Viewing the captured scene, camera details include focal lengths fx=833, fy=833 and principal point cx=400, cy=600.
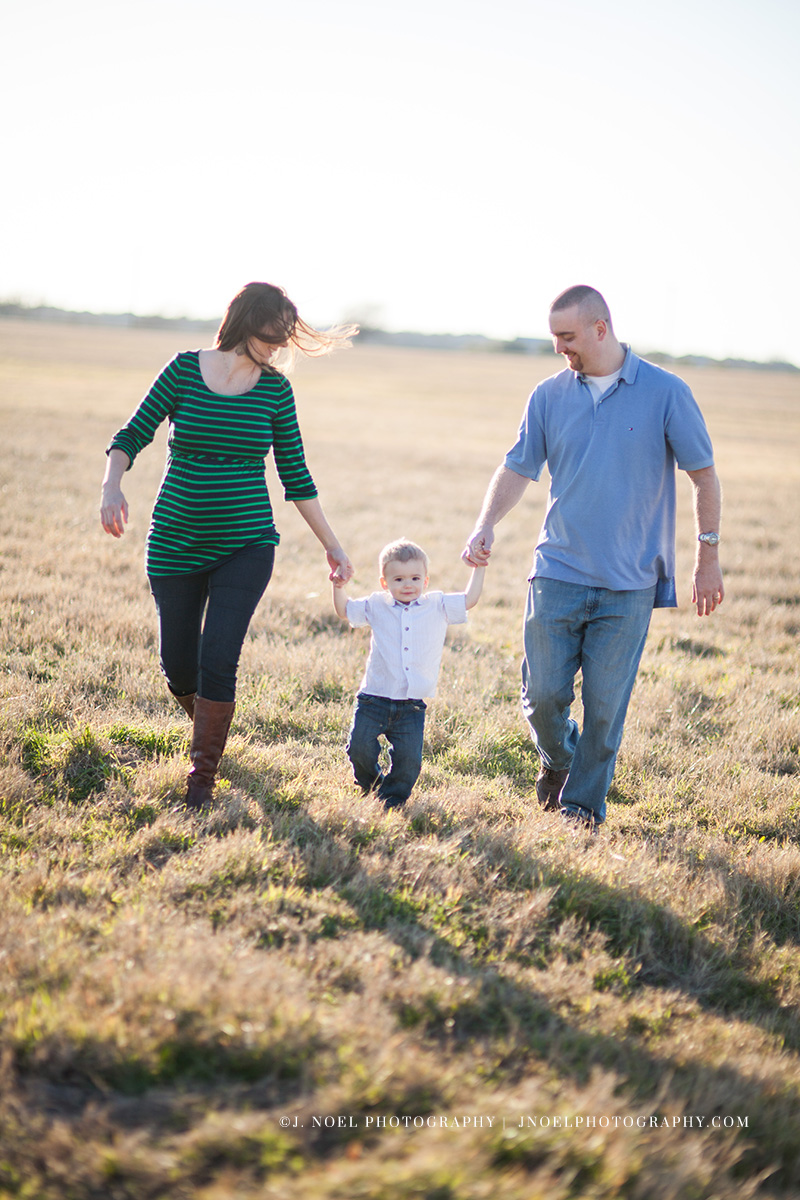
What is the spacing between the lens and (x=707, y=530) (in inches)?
163

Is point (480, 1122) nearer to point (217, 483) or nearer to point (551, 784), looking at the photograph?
point (551, 784)

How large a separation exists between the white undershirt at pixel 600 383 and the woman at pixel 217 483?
4.55 ft

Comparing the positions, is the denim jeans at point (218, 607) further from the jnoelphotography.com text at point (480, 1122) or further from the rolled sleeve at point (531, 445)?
the jnoelphotography.com text at point (480, 1122)

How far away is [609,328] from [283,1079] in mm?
3437

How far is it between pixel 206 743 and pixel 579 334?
8.70 feet

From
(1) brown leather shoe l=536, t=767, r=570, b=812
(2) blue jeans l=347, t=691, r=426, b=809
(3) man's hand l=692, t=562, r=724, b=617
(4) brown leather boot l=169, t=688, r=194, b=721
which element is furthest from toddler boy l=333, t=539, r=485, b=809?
(3) man's hand l=692, t=562, r=724, b=617

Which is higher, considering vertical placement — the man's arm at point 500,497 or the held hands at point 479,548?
the man's arm at point 500,497

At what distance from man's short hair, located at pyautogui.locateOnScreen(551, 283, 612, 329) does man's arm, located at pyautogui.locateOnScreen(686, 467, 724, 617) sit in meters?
0.88

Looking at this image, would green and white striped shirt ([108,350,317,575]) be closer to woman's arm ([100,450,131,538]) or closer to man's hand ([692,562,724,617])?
woman's arm ([100,450,131,538])

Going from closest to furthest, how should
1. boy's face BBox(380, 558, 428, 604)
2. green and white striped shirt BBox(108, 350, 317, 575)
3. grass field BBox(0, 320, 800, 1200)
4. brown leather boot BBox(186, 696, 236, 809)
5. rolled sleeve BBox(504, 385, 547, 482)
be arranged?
1. grass field BBox(0, 320, 800, 1200)
2. green and white striped shirt BBox(108, 350, 317, 575)
3. brown leather boot BBox(186, 696, 236, 809)
4. boy's face BBox(380, 558, 428, 604)
5. rolled sleeve BBox(504, 385, 547, 482)

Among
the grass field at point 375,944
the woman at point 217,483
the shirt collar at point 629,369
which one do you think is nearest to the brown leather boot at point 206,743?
the woman at point 217,483

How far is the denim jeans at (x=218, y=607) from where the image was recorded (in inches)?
155

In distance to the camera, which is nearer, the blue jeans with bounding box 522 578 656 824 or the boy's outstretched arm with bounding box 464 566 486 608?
the blue jeans with bounding box 522 578 656 824

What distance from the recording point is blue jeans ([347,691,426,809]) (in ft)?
13.9
